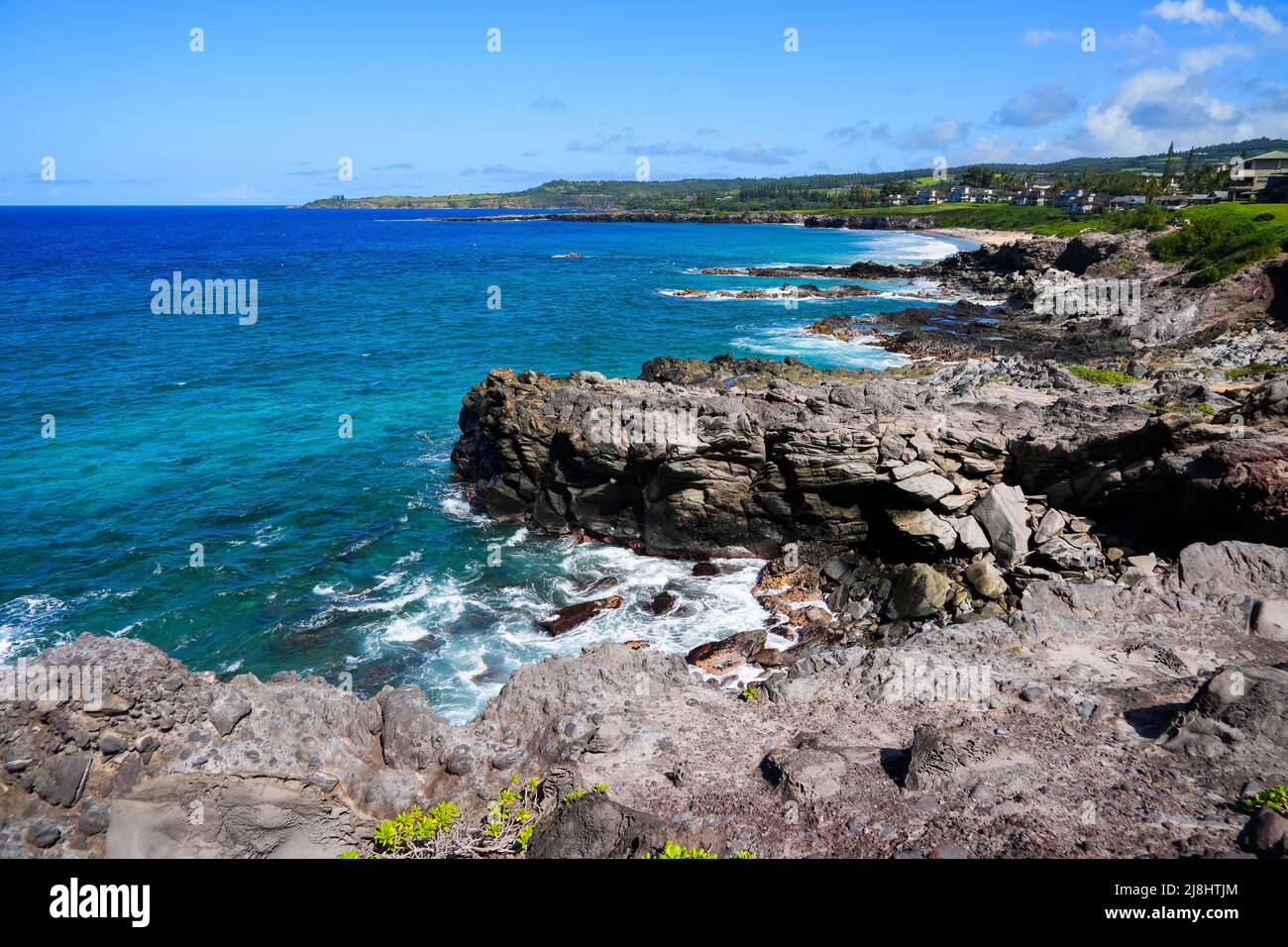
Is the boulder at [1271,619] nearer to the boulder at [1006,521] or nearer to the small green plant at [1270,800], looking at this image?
the small green plant at [1270,800]

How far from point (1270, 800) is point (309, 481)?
32162 mm

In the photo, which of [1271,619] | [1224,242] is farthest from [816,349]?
[1271,619]

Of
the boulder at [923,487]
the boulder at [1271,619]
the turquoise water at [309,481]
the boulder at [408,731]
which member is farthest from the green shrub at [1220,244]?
the boulder at [408,731]

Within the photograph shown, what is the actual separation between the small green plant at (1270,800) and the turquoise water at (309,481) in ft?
43.0

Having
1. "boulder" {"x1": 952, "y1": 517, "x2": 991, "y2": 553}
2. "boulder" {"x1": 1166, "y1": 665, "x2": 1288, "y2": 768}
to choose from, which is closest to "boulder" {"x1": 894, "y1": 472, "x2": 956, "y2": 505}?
"boulder" {"x1": 952, "y1": 517, "x2": 991, "y2": 553}

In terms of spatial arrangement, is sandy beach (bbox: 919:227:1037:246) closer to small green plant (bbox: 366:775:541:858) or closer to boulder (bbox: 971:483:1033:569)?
boulder (bbox: 971:483:1033:569)

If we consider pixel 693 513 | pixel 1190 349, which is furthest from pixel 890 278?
pixel 693 513

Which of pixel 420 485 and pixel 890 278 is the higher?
pixel 890 278

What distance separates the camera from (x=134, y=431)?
36.7m

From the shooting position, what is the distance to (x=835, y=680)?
1404 centimetres

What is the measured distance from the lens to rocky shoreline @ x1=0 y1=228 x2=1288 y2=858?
906 centimetres

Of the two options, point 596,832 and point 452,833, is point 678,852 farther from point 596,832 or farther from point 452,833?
point 452,833
